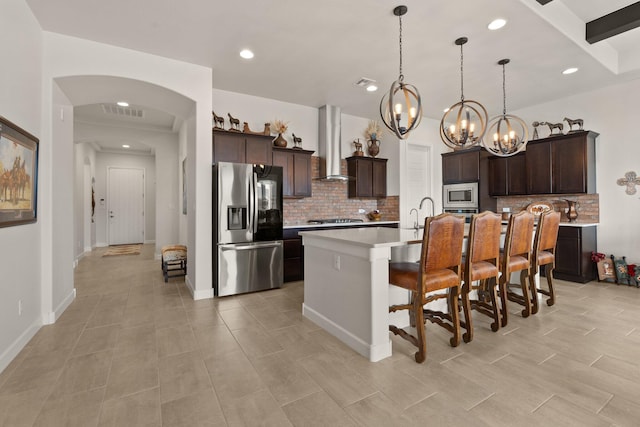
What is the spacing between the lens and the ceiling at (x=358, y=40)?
2715 millimetres

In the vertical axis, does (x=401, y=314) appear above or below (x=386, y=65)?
below

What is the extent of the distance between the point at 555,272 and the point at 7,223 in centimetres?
643

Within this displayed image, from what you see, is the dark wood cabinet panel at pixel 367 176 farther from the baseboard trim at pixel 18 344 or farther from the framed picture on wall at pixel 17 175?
the baseboard trim at pixel 18 344

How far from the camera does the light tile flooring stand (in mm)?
1628

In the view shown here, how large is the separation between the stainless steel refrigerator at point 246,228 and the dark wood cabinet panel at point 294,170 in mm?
748

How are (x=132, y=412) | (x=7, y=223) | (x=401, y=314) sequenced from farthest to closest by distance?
(x=401, y=314), (x=7, y=223), (x=132, y=412)

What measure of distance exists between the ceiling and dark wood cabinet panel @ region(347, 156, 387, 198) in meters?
1.45

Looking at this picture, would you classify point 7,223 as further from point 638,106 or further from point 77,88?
point 638,106

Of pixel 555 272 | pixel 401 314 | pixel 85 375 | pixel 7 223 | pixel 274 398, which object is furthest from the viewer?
pixel 555 272

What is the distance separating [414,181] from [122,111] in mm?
5639

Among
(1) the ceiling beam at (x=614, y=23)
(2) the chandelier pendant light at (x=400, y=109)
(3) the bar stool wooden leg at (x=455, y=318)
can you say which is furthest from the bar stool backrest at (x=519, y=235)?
(1) the ceiling beam at (x=614, y=23)

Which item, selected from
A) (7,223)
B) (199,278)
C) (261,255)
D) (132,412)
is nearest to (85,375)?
(132,412)

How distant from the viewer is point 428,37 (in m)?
3.18

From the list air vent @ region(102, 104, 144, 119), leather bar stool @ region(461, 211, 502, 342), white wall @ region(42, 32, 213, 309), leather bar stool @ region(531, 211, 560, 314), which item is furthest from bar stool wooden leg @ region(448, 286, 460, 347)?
air vent @ region(102, 104, 144, 119)
